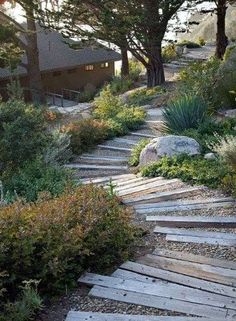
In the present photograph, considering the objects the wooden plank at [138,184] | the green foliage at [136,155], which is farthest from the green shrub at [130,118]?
the wooden plank at [138,184]

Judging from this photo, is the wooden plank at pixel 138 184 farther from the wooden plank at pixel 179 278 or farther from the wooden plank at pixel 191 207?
the wooden plank at pixel 179 278

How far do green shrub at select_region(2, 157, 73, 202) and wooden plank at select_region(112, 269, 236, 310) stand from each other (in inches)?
106

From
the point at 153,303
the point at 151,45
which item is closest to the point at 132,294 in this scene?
the point at 153,303

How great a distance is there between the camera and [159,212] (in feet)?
19.0

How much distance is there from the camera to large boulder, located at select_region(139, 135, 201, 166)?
802 cm

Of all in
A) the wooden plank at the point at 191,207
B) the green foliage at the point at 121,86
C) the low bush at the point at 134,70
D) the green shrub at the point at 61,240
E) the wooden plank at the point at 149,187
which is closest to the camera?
the green shrub at the point at 61,240

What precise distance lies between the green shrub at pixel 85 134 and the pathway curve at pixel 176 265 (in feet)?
12.8

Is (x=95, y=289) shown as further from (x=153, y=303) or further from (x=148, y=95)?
(x=148, y=95)

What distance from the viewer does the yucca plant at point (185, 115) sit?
392 inches

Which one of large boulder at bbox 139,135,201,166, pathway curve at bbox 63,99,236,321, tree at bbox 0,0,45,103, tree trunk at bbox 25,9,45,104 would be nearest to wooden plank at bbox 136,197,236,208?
pathway curve at bbox 63,99,236,321

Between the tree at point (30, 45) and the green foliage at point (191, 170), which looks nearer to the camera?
the green foliage at point (191, 170)

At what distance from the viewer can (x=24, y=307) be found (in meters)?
3.64

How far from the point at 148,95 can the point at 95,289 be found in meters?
14.0

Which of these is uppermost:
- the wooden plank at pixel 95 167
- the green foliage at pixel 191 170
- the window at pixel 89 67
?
the window at pixel 89 67
